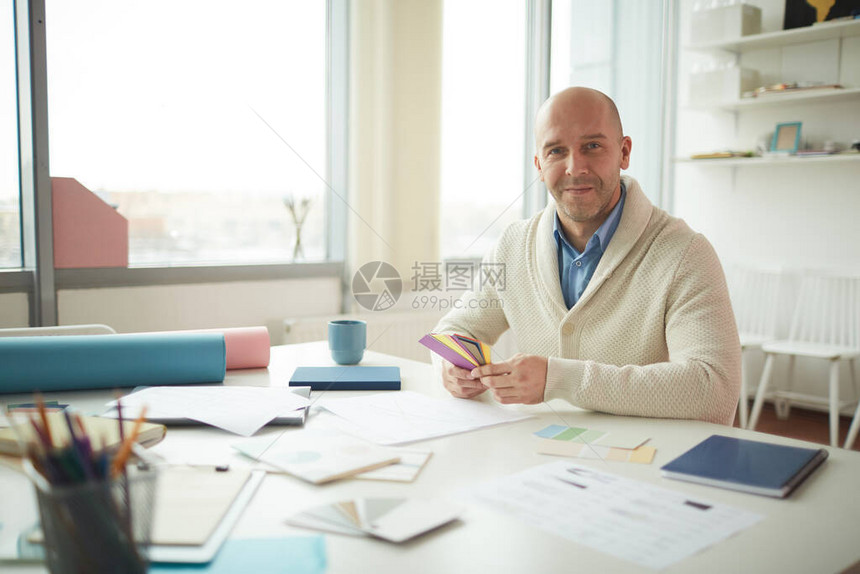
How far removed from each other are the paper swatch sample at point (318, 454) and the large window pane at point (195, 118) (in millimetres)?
1804

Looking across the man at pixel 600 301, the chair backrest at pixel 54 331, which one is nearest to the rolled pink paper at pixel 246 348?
the chair backrest at pixel 54 331

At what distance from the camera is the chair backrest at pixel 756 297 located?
373 cm

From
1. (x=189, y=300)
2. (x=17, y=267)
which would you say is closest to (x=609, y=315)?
(x=189, y=300)

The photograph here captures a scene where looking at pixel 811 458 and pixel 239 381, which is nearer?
pixel 811 458

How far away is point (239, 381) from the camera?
4.74ft

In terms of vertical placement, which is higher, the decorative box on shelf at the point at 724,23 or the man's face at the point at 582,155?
the decorative box on shelf at the point at 724,23

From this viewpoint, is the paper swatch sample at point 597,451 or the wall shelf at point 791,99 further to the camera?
the wall shelf at point 791,99

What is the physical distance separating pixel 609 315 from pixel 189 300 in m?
1.74

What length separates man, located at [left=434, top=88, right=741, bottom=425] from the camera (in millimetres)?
1226

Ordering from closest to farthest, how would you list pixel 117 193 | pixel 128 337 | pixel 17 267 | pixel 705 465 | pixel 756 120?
1. pixel 705 465
2. pixel 128 337
3. pixel 17 267
4. pixel 117 193
5. pixel 756 120

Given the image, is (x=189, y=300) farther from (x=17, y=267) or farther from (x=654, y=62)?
(x=654, y=62)

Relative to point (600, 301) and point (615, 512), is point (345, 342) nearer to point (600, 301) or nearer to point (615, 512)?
point (600, 301)

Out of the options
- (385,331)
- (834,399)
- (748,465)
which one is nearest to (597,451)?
(748,465)

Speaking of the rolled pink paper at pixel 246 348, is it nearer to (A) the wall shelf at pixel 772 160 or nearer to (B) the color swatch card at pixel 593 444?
(B) the color swatch card at pixel 593 444
